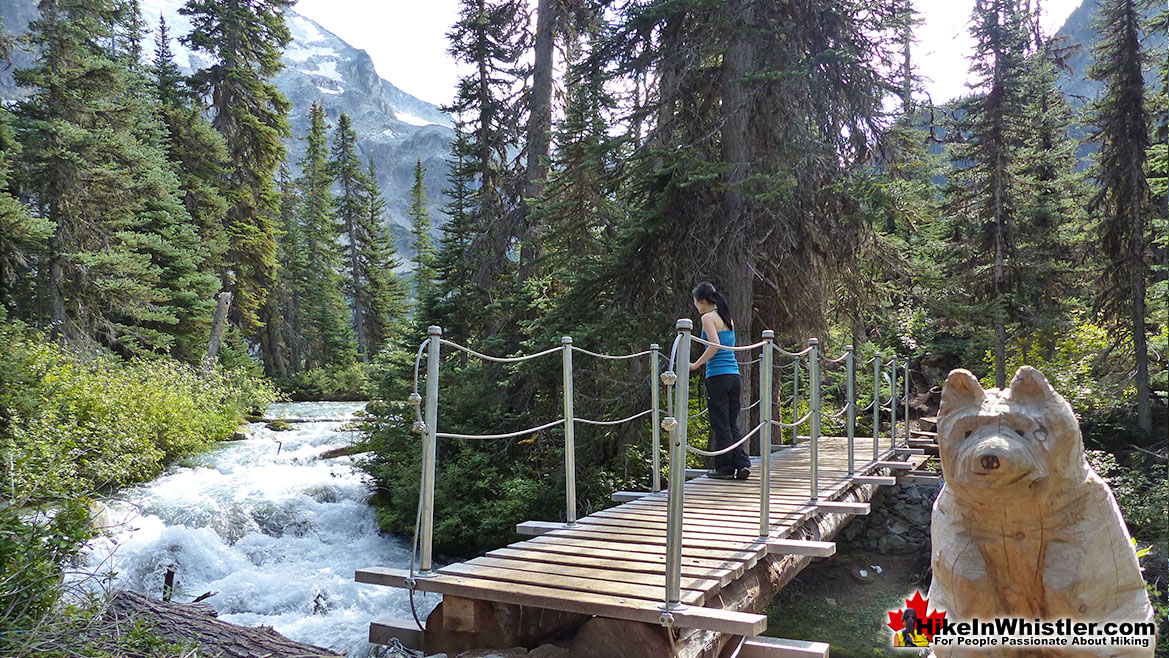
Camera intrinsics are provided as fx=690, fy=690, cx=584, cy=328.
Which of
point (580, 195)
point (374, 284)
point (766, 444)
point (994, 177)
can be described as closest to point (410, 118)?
point (374, 284)

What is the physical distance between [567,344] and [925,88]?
6.58 meters

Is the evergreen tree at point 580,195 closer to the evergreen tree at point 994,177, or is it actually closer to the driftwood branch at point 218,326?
the evergreen tree at point 994,177

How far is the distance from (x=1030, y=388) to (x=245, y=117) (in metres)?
23.7

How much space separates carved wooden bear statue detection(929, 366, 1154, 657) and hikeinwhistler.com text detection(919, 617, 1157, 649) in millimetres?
26

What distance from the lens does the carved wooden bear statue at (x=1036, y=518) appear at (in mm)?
2557

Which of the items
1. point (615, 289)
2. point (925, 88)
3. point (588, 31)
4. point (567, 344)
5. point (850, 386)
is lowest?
point (850, 386)

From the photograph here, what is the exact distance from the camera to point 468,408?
10.8m

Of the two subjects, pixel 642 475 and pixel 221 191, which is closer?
pixel 642 475

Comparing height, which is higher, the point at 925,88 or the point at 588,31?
the point at 588,31

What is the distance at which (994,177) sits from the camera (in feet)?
49.7

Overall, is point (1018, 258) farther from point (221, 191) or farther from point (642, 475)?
point (221, 191)

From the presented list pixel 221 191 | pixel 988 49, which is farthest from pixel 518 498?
pixel 221 191

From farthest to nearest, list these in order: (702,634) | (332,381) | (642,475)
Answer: (332,381), (642,475), (702,634)

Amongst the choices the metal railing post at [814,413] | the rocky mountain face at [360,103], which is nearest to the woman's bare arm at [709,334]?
the metal railing post at [814,413]
